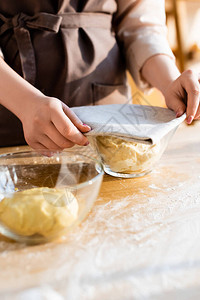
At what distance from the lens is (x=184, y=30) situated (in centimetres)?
294

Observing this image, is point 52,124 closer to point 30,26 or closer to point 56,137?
point 56,137

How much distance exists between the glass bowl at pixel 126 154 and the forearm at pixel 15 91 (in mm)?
146

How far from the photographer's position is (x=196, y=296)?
33 centimetres

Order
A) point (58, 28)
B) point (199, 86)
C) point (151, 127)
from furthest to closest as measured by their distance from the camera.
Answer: point (58, 28)
point (199, 86)
point (151, 127)

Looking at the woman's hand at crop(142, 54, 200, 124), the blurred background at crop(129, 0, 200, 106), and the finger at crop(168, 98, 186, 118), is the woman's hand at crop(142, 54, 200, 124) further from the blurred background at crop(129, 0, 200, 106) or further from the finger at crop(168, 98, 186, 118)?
the blurred background at crop(129, 0, 200, 106)

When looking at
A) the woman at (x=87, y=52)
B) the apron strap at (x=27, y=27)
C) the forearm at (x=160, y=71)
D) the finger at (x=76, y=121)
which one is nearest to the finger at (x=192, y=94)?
the woman at (x=87, y=52)

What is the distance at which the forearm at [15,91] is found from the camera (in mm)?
642

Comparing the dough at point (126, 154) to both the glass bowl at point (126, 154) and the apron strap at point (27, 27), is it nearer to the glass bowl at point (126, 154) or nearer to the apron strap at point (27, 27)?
the glass bowl at point (126, 154)

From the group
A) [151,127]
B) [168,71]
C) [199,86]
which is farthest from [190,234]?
[168,71]

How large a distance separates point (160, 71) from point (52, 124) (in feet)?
1.23

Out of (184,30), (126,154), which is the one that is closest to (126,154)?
(126,154)

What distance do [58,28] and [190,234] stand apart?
1.97 ft

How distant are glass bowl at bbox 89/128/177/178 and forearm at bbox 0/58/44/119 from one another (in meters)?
0.15

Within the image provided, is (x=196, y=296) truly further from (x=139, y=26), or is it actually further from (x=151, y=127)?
(x=139, y=26)
